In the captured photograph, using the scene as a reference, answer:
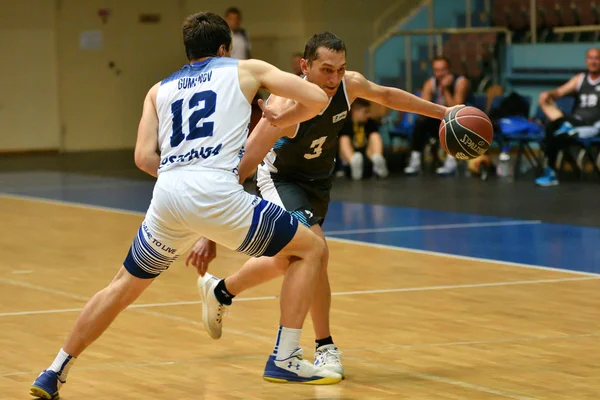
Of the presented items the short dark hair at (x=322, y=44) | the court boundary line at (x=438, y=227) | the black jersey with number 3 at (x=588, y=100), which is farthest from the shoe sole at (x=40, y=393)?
the black jersey with number 3 at (x=588, y=100)

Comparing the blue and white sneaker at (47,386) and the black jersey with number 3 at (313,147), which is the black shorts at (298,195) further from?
the blue and white sneaker at (47,386)

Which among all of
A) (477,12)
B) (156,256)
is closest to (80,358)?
(156,256)

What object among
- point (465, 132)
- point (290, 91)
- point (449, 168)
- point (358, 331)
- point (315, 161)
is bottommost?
point (449, 168)

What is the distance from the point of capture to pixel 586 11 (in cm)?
1778

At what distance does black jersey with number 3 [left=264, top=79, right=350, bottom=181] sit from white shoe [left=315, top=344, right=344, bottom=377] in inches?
31.9

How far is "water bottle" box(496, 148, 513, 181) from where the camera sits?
48.1ft

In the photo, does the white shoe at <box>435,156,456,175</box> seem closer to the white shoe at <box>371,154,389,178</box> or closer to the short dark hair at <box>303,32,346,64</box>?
the white shoe at <box>371,154,389,178</box>

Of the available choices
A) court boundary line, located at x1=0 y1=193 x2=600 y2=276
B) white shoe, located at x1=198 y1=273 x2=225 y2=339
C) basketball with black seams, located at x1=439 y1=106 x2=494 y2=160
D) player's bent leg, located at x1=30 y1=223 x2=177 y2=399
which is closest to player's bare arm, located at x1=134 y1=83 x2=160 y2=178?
player's bent leg, located at x1=30 y1=223 x2=177 y2=399

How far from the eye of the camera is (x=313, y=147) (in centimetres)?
543

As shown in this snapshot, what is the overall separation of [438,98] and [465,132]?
1004 centimetres

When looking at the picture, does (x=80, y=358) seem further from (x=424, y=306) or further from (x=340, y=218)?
(x=340, y=218)

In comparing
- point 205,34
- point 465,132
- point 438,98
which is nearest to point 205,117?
point 205,34

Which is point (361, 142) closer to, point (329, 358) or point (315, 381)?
point (329, 358)

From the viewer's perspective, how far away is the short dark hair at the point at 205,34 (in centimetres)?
475
